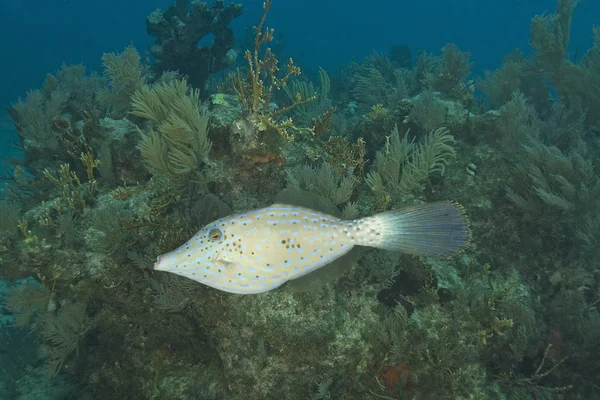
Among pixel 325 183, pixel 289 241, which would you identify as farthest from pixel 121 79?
pixel 289 241

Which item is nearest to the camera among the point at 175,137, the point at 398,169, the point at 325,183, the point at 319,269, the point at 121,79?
the point at 319,269

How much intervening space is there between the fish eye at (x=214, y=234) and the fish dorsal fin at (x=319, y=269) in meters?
0.54

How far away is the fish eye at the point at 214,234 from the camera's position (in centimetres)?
254

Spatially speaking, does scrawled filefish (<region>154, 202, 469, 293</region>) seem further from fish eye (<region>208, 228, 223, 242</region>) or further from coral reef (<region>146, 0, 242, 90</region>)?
coral reef (<region>146, 0, 242, 90</region>)

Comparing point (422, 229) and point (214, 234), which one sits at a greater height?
point (214, 234)

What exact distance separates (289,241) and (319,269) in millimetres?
448

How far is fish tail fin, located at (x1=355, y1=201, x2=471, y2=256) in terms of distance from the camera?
2430mm

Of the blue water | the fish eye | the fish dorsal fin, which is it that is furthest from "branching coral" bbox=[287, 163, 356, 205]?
the fish eye

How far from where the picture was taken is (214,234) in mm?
2545

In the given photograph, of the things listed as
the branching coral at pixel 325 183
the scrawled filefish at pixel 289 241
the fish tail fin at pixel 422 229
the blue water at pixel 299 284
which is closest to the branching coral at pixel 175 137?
the blue water at pixel 299 284

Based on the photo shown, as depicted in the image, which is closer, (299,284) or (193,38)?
(299,284)

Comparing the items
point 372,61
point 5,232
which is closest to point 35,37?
point 372,61

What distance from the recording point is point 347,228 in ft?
8.67

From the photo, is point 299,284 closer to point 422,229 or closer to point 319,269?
point 319,269
